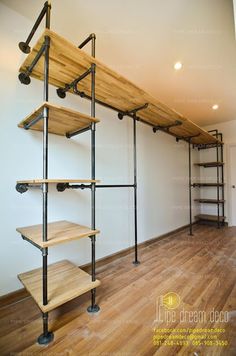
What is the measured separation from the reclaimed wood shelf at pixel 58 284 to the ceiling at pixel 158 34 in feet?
7.49

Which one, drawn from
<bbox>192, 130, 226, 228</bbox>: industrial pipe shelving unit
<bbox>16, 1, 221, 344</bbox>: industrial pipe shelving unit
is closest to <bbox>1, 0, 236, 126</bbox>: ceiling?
<bbox>16, 1, 221, 344</bbox>: industrial pipe shelving unit

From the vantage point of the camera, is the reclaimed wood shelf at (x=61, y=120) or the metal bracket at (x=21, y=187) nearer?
the reclaimed wood shelf at (x=61, y=120)

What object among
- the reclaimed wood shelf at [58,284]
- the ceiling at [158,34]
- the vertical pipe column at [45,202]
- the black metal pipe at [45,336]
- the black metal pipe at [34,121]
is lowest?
the black metal pipe at [45,336]

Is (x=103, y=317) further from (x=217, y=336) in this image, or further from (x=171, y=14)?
(x=171, y=14)

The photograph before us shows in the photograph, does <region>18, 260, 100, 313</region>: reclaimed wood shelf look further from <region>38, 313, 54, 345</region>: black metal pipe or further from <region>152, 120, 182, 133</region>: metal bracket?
<region>152, 120, 182, 133</region>: metal bracket

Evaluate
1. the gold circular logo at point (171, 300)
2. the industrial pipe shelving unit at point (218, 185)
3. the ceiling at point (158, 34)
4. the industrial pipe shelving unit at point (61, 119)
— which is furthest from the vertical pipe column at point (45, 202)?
the industrial pipe shelving unit at point (218, 185)

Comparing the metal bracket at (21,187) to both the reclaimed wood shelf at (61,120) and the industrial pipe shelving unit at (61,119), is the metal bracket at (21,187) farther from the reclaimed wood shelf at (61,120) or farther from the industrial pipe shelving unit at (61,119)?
the reclaimed wood shelf at (61,120)

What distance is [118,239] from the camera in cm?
249

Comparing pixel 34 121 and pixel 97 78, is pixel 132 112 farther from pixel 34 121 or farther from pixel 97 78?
pixel 34 121

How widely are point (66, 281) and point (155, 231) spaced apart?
2.13m

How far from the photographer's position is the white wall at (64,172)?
152 centimetres

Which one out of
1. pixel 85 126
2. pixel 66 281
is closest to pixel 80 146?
pixel 85 126

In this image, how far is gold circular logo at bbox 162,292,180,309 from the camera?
1538 mm

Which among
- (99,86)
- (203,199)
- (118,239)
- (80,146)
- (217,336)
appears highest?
(99,86)
